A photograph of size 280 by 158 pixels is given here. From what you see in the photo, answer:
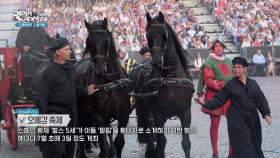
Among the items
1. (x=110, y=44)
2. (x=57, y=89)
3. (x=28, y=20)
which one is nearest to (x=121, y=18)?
(x=28, y=20)

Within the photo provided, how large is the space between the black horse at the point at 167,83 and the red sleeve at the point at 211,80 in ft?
1.37

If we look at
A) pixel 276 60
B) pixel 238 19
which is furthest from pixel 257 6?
pixel 276 60

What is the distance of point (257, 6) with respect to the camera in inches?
1244

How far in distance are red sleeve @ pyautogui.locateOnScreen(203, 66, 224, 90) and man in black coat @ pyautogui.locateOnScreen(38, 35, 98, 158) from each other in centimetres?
255

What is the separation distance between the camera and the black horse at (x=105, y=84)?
8945 millimetres

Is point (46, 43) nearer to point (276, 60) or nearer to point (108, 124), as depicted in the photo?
point (108, 124)

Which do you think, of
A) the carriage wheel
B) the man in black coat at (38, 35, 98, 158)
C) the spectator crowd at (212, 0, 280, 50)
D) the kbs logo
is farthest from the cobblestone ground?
the spectator crowd at (212, 0, 280, 50)

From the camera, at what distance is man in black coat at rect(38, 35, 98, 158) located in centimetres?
764

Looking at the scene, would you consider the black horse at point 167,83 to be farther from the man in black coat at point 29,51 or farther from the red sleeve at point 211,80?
the man in black coat at point 29,51

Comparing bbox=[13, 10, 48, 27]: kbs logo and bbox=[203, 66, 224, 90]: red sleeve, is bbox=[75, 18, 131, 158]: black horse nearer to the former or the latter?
bbox=[203, 66, 224, 90]: red sleeve

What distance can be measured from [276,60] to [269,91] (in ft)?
23.0

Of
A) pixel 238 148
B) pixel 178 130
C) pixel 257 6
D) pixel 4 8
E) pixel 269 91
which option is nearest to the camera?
pixel 238 148

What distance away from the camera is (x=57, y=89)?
7.73 m

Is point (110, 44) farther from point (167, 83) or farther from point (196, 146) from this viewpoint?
point (196, 146)
